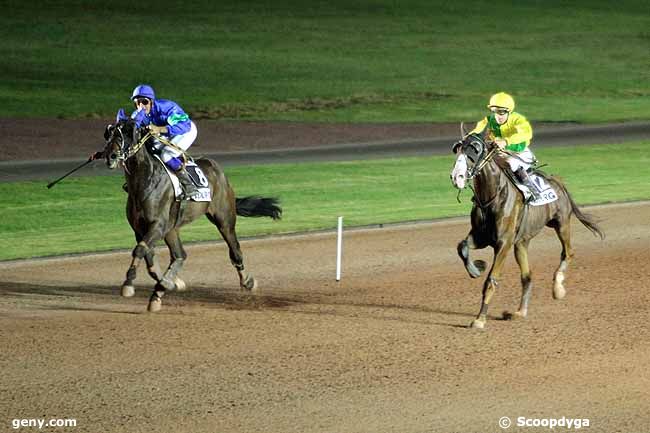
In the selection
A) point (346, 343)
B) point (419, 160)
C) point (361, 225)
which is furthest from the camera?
point (419, 160)

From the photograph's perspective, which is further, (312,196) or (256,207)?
(312,196)

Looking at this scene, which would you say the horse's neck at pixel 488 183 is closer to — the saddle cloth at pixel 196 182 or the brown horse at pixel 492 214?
the brown horse at pixel 492 214

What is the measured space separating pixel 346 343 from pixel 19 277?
540 cm

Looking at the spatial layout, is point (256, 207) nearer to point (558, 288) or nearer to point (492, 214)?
point (492, 214)

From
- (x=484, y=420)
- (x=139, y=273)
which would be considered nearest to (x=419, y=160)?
(x=139, y=273)

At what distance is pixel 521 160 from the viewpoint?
1473 centimetres

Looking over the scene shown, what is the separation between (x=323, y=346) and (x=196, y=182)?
3.03 metres

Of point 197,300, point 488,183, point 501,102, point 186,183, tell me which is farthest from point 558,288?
point 186,183

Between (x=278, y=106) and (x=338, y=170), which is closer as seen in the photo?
(x=338, y=170)

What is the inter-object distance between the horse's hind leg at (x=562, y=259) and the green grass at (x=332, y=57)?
22499mm

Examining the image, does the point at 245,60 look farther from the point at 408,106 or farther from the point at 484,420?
the point at 484,420

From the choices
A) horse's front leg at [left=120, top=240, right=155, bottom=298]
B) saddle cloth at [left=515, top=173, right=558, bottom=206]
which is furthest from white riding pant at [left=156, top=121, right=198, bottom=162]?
saddle cloth at [left=515, top=173, right=558, bottom=206]

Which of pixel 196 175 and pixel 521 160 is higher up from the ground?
pixel 521 160

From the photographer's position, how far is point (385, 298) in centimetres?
1541
